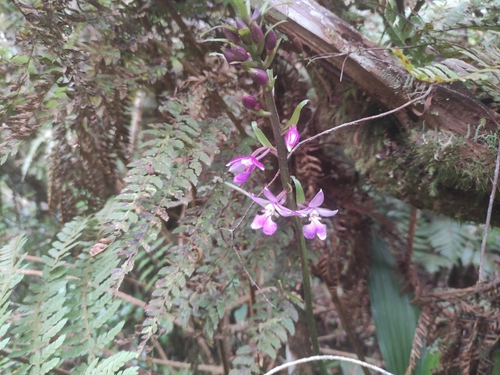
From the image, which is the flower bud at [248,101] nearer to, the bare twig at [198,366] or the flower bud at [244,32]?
the flower bud at [244,32]

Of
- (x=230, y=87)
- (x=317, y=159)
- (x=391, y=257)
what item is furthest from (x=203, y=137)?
(x=391, y=257)

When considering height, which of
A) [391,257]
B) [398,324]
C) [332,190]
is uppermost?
[332,190]

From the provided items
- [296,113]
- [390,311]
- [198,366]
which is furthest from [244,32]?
[198,366]

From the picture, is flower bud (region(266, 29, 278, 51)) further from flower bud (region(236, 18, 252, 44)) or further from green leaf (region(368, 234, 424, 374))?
green leaf (region(368, 234, 424, 374))

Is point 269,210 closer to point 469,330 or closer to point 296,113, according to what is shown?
point 296,113

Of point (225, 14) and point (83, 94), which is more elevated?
point (225, 14)

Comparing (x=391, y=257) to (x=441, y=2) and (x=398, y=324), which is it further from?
(x=441, y=2)

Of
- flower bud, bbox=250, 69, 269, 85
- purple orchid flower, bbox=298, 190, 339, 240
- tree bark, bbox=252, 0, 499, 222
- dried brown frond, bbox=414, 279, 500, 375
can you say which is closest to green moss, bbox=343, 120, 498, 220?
tree bark, bbox=252, 0, 499, 222
